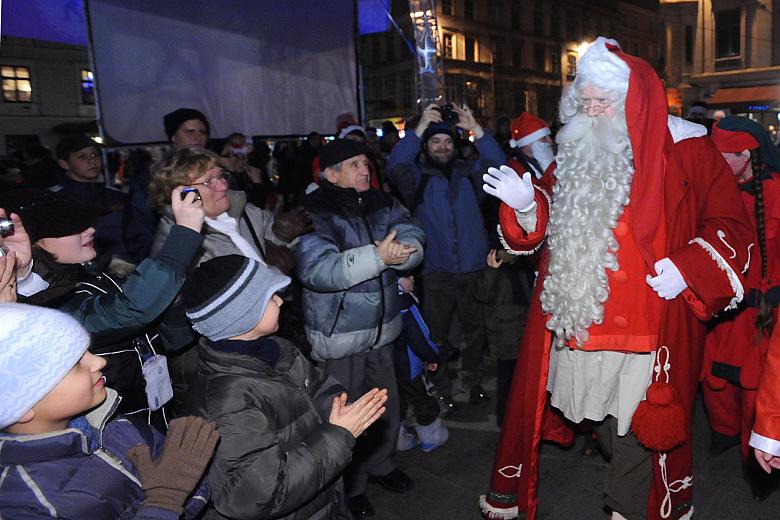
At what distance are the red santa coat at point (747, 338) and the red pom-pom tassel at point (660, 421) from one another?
3.68 feet

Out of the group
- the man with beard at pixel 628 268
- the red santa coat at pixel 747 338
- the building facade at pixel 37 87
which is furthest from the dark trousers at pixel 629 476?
the building facade at pixel 37 87

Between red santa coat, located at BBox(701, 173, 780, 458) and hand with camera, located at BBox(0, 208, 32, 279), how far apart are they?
349 centimetres

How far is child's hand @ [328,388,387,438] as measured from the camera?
205cm

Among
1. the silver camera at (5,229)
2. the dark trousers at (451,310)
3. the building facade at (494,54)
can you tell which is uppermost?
the building facade at (494,54)

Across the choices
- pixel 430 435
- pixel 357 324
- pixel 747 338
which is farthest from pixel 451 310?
pixel 747 338

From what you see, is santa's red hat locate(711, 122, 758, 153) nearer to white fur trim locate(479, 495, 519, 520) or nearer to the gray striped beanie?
white fur trim locate(479, 495, 519, 520)

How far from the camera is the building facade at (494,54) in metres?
53.2

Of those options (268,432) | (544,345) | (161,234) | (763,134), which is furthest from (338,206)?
(763,134)

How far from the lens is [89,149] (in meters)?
4.57

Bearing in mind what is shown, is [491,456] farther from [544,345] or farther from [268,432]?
[268,432]

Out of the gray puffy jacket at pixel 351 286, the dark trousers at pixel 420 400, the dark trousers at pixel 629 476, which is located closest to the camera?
the dark trousers at pixel 629 476

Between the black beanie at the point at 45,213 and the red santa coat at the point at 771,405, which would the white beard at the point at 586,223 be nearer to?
the red santa coat at the point at 771,405

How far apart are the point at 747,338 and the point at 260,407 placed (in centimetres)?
304

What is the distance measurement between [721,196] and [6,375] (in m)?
2.77
